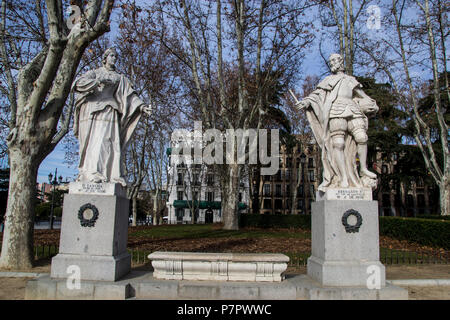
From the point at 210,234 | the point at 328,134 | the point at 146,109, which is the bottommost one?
the point at 210,234

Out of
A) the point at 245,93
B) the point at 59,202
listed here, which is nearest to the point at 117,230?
the point at 245,93

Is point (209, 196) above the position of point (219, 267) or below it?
above

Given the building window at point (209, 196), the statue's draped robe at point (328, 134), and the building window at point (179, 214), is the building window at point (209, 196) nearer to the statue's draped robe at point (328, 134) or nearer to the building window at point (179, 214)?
the building window at point (179, 214)

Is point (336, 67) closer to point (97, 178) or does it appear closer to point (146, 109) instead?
point (146, 109)

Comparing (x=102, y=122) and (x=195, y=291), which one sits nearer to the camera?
(x=195, y=291)

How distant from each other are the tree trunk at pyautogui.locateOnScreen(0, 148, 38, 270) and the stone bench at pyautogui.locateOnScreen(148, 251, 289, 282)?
4.31m

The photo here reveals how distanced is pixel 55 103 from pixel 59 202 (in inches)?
1934

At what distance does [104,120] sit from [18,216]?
12.9 feet

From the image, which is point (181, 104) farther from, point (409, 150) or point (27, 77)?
point (409, 150)

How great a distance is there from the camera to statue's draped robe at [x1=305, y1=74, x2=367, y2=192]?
664cm

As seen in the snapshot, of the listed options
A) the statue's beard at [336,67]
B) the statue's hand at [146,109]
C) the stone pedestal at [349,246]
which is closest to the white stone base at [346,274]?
the stone pedestal at [349,246]

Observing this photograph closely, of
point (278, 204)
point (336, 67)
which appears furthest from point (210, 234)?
point (278, 204)

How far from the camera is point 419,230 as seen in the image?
1512 cm

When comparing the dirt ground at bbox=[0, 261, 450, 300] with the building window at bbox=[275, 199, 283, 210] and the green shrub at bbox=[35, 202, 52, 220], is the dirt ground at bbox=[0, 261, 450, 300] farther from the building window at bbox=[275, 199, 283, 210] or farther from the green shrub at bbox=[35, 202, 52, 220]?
the building window at bbox=[275, 199, 283, 210]
